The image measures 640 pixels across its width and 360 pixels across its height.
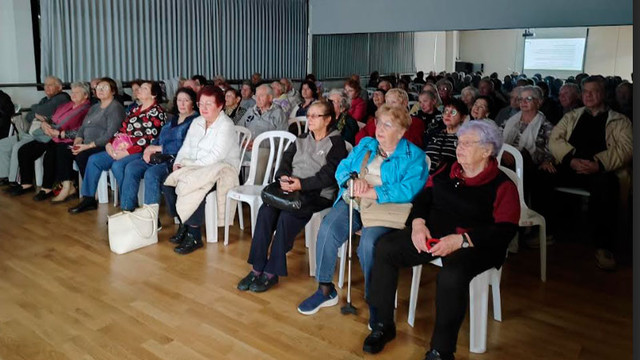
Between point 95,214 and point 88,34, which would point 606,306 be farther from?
point 88,34

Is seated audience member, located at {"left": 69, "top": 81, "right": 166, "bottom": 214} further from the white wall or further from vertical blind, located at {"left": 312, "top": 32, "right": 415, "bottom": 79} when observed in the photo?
vertical blind, located at {"left": 312, "top": 32, "right": 415, "bottom": 79}

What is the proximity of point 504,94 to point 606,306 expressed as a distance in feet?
11.7

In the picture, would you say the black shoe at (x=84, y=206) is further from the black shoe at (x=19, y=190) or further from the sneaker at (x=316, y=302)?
the sneaker at (x=316, y=302)

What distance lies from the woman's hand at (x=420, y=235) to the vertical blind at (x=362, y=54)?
5.11m

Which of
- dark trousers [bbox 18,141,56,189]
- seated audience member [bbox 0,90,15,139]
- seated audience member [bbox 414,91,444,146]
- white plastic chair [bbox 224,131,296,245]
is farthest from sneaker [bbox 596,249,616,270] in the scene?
seated audience member [bbox 0,90,15,139]

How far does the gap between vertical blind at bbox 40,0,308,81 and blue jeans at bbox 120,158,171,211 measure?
3213 millimetres

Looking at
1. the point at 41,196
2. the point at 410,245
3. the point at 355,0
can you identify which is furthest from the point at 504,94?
the point at 41,196

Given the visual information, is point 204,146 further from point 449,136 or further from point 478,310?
point 478,310

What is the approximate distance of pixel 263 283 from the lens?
3295 mm

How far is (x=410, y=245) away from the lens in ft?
8.83

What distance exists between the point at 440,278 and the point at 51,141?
413 centimetres

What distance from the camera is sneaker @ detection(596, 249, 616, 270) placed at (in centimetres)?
369

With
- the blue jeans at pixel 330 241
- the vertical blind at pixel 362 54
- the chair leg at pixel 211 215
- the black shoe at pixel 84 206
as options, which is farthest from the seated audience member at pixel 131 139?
the vertical blind at pixel 362 54

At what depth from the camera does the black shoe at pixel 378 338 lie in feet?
8.55
